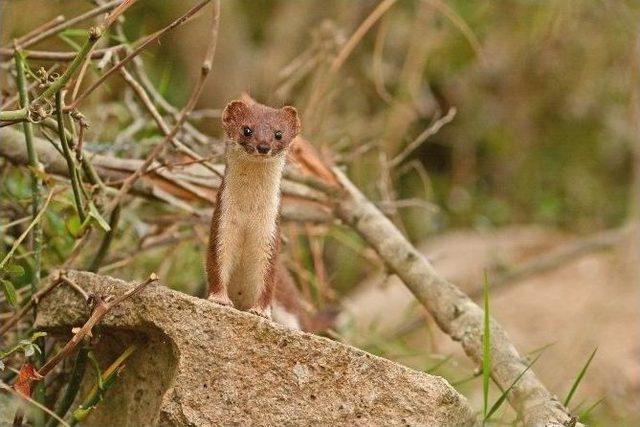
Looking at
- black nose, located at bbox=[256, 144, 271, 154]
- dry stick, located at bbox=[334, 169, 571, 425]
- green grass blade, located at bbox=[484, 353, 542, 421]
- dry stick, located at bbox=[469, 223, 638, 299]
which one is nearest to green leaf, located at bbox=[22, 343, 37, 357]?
black nose, located at bbox=[256, 144, 271, 154]

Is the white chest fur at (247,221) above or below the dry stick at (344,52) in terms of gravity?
below

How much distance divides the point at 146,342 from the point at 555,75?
25.7 feet

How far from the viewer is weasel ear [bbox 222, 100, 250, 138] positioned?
3.73m

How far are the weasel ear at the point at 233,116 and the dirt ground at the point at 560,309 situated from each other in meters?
2.57

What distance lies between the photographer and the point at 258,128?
12.1 feet

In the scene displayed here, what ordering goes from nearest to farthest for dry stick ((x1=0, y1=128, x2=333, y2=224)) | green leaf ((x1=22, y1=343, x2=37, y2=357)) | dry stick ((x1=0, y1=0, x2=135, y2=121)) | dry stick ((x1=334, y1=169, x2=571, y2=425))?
1. dry stick ((x1=0, y1=0, x2=135, y2=121))
2. green leaf ((x1=22, y1=343, x2=37, y2=357))
3. dry stick ((x1=334, y1=169, x2=571, y2=425))
4. dry stick ((x1=0, y1=128, x2=333, y2=224))

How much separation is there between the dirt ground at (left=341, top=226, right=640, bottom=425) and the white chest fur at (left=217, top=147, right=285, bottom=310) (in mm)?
2361

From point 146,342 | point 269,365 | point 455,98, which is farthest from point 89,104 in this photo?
point 455,98

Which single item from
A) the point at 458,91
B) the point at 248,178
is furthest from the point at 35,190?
the point at 458,91

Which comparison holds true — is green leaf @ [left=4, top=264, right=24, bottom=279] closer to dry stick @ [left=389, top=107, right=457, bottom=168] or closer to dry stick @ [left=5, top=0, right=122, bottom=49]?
dry stick @ [left=5, top=0, right=122, bottom=49]

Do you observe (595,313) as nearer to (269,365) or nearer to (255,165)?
(255,165)

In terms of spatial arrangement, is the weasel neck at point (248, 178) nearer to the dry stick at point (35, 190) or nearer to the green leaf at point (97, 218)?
the green leaf at point (97, 218)

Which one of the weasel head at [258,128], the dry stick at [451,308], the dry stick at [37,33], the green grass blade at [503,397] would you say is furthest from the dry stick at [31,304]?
the dry stick at [451,308]

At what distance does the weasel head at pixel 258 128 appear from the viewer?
3644mm
